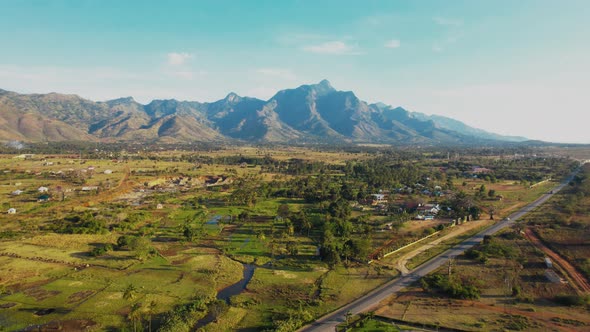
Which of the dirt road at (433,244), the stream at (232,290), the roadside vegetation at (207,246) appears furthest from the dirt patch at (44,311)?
the dirt road at (433,244)

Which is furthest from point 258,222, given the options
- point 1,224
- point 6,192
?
point 6,192

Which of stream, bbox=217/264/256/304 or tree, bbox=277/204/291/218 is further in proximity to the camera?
tree, bbox=277/204/291/218

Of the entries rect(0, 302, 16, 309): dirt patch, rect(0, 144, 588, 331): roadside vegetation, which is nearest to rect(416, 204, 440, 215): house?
Result: rect(0, 144, 588, 331): roadside vegetation

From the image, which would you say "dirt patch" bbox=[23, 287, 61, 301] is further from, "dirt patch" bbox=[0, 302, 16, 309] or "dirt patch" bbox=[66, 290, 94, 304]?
"dirt patch" bbox=[66, 290, 94, 304]

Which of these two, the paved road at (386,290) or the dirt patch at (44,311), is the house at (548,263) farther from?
the dirt patch at (44,311)

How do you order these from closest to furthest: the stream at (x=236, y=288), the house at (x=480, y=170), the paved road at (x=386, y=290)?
the paved road at (x=386, y=290) → the stream at (x=236, y=288) → the house at (x=480, y=170)

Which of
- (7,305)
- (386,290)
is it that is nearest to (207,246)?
(7,305)
